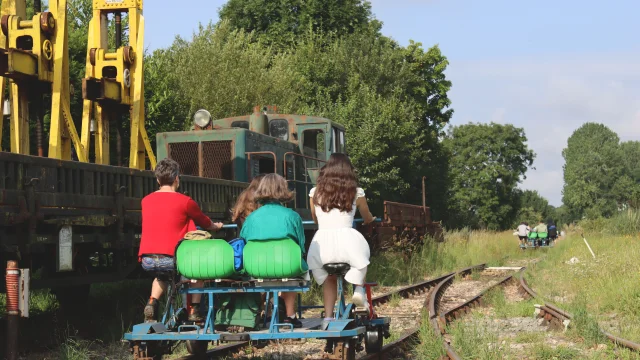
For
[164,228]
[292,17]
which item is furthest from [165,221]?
[292,17]

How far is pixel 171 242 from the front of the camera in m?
6.04

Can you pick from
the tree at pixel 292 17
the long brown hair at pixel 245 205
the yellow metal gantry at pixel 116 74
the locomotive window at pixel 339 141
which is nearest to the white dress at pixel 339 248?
the long brown hair at pixel 245 205

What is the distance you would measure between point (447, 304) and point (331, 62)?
24964 mm

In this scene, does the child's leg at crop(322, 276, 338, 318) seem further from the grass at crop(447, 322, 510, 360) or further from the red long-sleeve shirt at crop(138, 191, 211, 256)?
the grass at crop(447, 322, 510, 360)

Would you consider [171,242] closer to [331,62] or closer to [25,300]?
[25,300]

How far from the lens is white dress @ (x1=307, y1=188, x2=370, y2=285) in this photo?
235 inches

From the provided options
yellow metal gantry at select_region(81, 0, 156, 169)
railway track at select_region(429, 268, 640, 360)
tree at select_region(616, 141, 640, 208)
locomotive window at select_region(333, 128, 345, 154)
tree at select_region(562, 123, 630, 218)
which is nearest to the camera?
railway track at select_region(429, 268, 640, 360)

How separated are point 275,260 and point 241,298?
0.46 metres

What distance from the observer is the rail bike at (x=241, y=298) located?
5578 mm

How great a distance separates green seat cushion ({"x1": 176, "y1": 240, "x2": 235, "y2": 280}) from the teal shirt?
0.23 meters

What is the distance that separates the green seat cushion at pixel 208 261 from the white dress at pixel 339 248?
0.68 meters

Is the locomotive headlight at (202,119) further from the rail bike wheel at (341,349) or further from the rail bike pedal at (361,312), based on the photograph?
the rail bike wheel at (341,349)

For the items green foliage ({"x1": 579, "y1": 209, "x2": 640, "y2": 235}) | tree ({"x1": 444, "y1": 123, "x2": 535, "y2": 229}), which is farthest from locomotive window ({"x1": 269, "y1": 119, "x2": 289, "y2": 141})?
tree ({"x1": 444, "y1": 123, "x2": 535, "y2": 229})

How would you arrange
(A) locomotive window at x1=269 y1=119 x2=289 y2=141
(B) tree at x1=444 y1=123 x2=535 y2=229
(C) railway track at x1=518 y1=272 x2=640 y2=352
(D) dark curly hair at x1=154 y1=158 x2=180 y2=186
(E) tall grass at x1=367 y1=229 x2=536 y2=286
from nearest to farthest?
(D) dark curly hair at x1=154 y1=158 x2=180 y2=186, (C) railway track at x1=518 y1=272 x2=640 y2=352, (A) locomotive window at x1=269 y1=119 x2=289 y2=141, (E) tall grass at x1=367 y1=229 x2=536 y2=286, (B) tree at x1=444 y1=123 x2=535 y2=229
